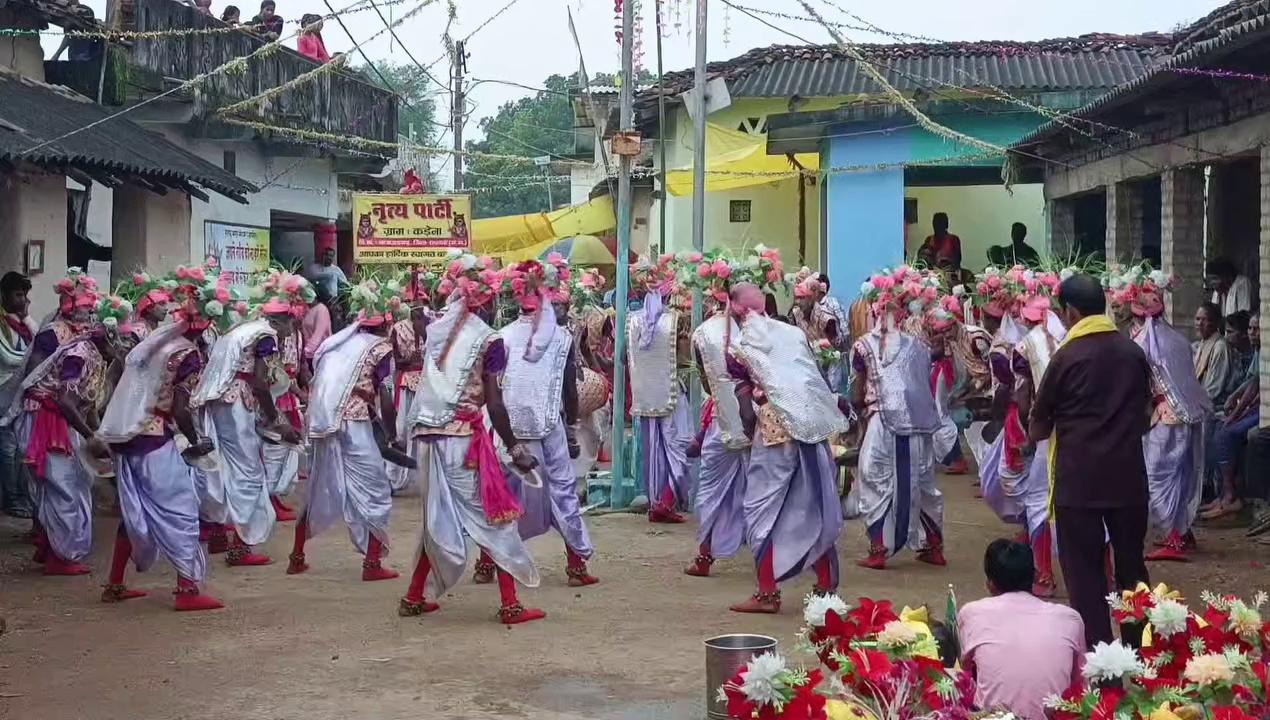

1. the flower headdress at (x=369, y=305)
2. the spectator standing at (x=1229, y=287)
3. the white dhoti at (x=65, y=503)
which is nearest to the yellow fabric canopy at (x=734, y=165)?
the spectator standing at (x=1229, y=287)

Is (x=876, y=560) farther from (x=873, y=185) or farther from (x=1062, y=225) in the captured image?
(x=1062, y=225)

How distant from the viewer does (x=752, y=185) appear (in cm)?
2097

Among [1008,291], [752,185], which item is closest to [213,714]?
[1008,291]

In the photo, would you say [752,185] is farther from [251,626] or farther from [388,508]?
[251,626]

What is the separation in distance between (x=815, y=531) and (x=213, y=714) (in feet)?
11.1

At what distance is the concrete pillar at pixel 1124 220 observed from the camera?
15562 millimetres

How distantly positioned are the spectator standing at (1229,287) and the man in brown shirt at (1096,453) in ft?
23.5

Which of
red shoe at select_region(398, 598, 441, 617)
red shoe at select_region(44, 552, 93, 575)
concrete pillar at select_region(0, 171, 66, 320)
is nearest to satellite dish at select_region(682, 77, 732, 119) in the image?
red shoe at select_region(398, 598, 441, 617)

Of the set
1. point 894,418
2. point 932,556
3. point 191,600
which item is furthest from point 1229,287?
point 191,600

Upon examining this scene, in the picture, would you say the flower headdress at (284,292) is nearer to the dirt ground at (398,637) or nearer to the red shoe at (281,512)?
the dirt ground at (398,637)

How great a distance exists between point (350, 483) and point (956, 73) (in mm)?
11985

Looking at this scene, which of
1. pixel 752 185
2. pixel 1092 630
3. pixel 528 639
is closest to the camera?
pixel 1092 630


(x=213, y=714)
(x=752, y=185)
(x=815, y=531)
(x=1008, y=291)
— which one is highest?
(x=752, y=185)

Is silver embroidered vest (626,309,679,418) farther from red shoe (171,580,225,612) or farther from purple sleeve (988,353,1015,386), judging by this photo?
red shoe (171,580,225,612)
